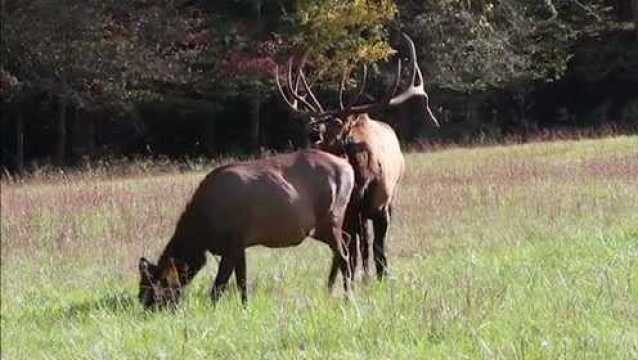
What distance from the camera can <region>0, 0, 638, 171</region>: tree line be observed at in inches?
1271

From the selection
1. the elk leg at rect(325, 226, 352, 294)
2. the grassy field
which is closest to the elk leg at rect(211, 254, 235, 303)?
the grassy field

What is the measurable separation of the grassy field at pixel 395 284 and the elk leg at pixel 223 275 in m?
0.15

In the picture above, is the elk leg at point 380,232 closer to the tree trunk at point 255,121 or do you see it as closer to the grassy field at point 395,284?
the grassy field at point 395,284

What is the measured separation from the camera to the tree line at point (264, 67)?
106 ft

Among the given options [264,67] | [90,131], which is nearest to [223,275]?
[264,67]

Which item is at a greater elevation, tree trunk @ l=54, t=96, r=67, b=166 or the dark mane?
the dark mane

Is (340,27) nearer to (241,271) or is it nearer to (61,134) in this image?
(61,134)

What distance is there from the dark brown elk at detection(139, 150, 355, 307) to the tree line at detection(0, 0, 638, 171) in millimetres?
21186

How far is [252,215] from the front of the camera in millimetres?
9609

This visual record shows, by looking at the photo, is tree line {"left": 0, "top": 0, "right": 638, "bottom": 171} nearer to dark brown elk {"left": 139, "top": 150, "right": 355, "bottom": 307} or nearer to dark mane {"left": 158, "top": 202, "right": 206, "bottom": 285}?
dark brown elk {"left": 139, "top": 150, "right": 355, "bottom": 307}

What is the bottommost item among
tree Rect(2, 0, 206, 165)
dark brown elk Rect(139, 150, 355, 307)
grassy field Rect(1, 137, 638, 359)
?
grassy field Rect(1, 137, 638, 359)

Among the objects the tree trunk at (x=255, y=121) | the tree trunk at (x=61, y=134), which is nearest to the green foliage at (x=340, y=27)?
the tree trunk at (x=255, y=121)

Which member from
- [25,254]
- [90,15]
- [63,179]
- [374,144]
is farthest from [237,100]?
[374,144]

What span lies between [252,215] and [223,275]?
0.56m
